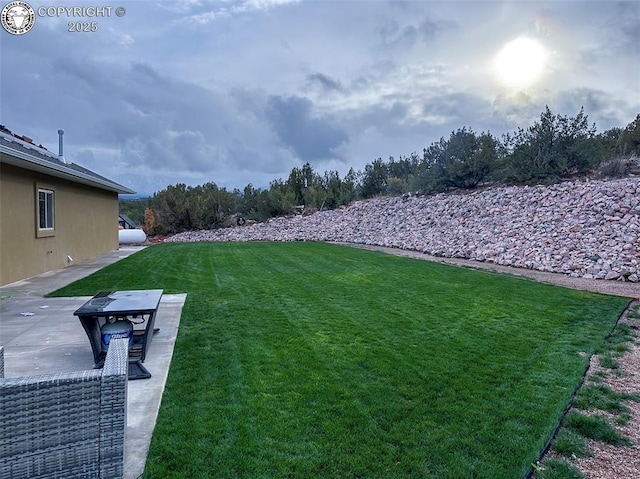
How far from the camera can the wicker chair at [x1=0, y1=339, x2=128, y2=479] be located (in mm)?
1786

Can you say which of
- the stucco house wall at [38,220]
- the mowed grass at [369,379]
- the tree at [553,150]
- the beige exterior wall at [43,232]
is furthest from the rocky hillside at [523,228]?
the stucco house wall at [38,220]

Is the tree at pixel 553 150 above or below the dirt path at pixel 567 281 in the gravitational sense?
above

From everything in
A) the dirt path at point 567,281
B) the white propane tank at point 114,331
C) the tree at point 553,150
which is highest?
the tree at point 553,150

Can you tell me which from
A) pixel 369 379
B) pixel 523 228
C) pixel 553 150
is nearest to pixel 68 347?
pixel 369 379

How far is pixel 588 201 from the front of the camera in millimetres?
12945

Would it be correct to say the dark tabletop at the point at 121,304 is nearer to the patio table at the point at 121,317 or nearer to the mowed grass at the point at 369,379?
the patio table at the point at 121,317

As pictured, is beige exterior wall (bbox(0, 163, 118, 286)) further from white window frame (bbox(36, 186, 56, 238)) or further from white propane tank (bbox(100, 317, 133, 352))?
white propane tank (bbox(100, 317, 133, 352))

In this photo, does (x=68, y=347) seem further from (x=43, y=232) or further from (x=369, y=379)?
(x=43, y=232)

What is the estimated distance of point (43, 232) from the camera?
32.8 ft

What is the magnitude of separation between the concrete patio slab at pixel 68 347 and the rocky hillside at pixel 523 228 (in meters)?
8.92

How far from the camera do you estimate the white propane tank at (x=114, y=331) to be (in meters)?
4.07

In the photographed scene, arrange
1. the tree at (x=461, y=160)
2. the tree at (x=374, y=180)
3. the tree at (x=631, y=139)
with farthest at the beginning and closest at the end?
1. the tree at (x=374, y=180)
2. the tree at (x=461, y=160)
3. the tree at (x=631, y=139)

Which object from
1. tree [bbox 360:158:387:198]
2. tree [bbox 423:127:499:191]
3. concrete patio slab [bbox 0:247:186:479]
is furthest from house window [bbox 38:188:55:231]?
tree [bbox 360:158:387:198]

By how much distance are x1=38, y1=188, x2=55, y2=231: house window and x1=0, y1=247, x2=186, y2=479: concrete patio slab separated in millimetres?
2903
